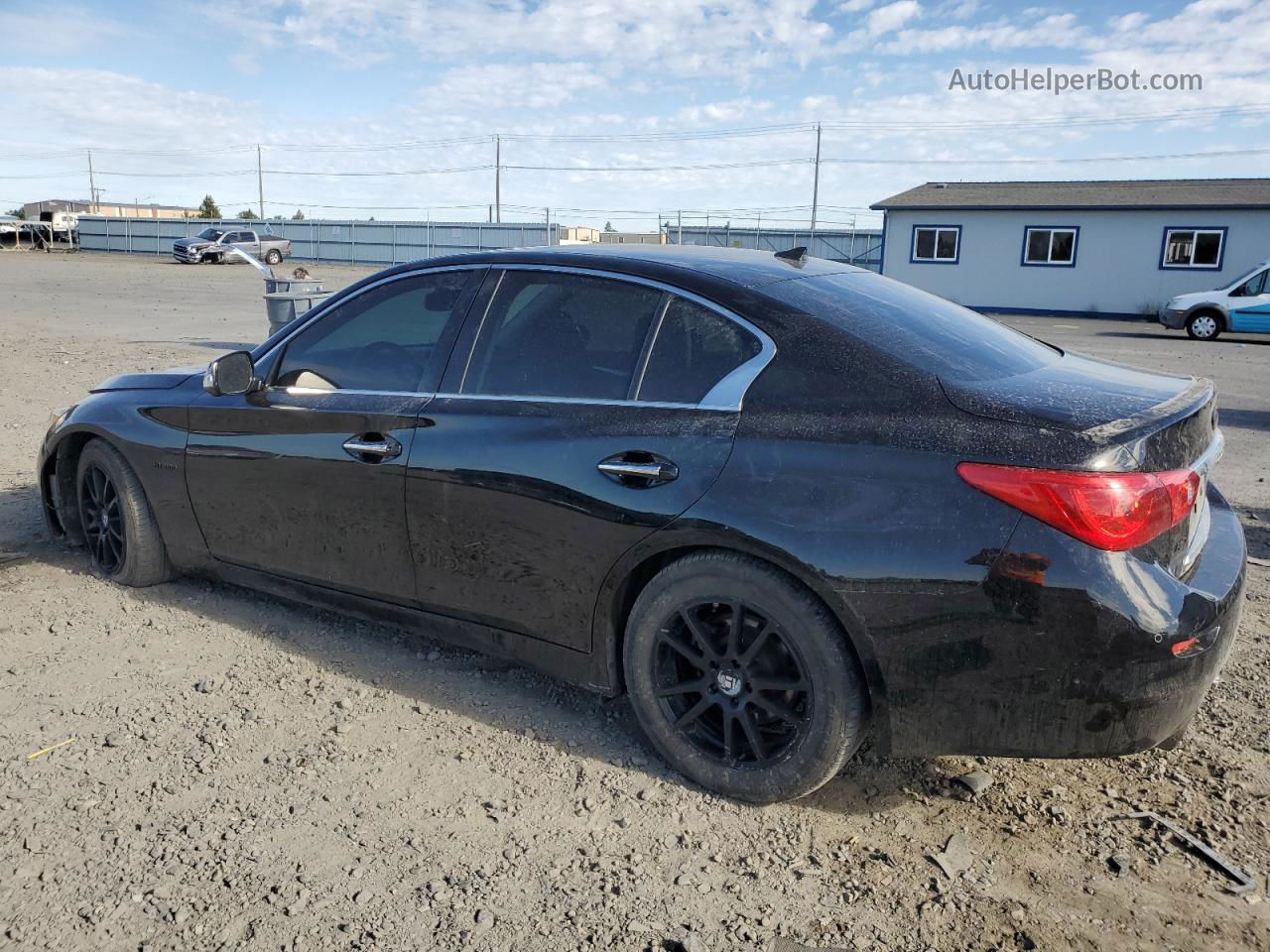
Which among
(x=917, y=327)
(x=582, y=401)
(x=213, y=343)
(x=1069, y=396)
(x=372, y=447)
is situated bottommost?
(x=213, y=343)

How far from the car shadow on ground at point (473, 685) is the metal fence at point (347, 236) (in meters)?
43.7

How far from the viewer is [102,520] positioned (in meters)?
4.76

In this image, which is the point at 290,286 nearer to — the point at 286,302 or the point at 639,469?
the point at 286,302

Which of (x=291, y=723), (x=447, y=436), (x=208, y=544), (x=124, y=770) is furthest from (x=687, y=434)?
(x=208, y=544)

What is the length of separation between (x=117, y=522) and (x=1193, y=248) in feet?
99.7

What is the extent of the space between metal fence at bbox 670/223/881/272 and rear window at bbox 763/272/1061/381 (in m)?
35.6

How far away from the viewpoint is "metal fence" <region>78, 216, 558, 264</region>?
4981 cm

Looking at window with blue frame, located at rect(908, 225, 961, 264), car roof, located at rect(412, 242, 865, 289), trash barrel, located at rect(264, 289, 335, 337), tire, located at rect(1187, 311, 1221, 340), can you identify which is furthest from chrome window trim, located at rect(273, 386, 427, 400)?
window with blue frame, located at rect(908, 225, 961, 264)

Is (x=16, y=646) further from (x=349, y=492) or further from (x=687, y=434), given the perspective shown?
(x=687, y=434)

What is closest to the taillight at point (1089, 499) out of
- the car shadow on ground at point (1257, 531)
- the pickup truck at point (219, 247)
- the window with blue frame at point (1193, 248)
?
the car shadow on ground at point (1257, 531)

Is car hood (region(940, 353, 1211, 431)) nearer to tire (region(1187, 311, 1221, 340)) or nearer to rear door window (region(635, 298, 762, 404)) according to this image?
rear door window (region(635, 298, 762, 404))

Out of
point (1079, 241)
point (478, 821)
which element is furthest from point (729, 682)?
point (1079, 241)

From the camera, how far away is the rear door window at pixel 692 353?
307 cm

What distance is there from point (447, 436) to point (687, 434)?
0.94 meters
